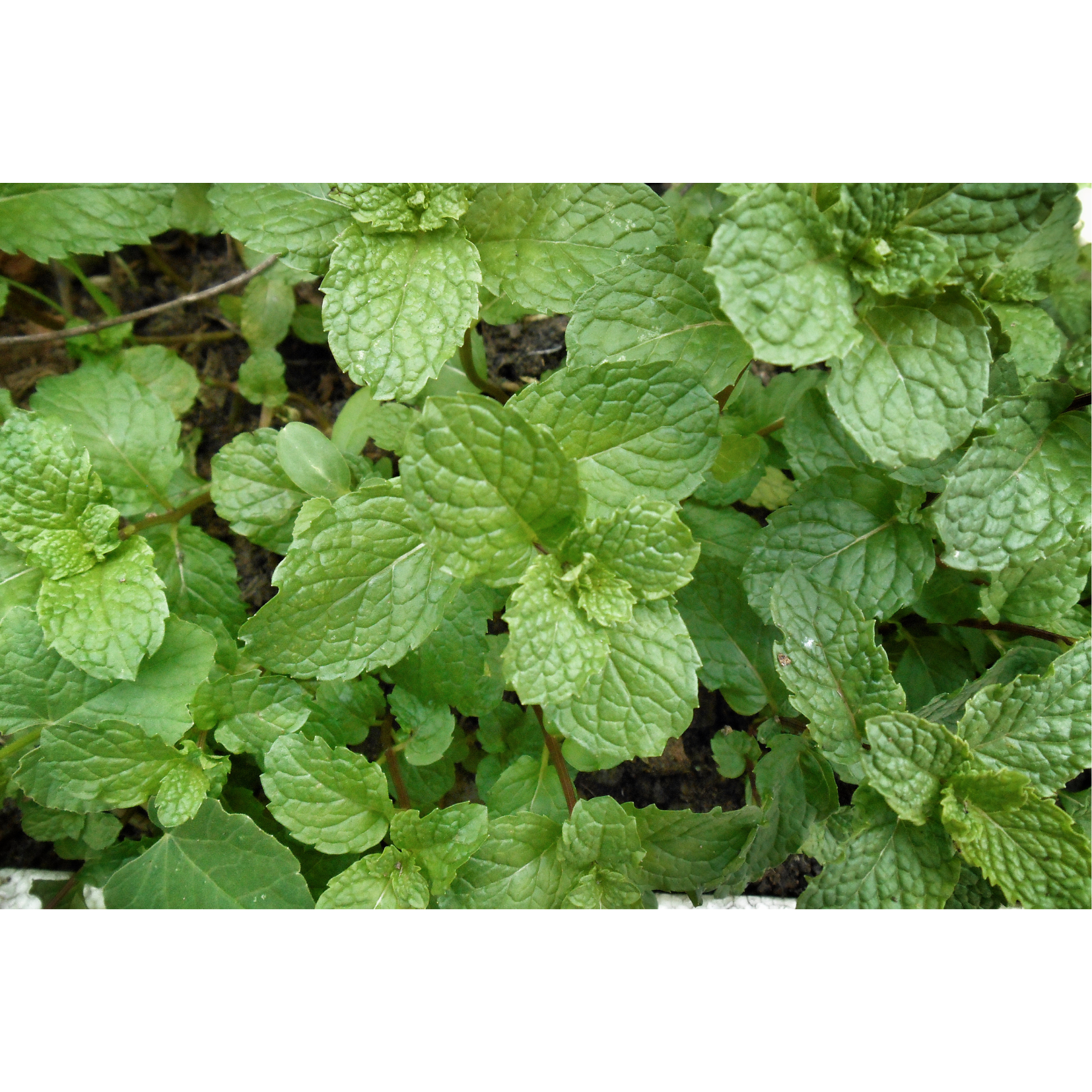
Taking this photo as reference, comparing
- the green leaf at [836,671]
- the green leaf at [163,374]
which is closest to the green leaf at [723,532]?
the green leaf at [836,671]

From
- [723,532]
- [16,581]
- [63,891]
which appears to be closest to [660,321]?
[723,532]

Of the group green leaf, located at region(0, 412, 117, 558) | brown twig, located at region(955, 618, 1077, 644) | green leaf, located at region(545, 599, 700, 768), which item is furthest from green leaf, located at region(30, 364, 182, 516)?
brown twig, located at region(955, 618, 1077, 644)

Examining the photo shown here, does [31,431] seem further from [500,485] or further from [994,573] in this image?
[994,573]

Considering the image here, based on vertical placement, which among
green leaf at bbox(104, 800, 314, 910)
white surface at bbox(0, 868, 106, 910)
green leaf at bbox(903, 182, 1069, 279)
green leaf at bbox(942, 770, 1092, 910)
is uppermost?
green leaf at bbox(903, 182, 1069, 279)

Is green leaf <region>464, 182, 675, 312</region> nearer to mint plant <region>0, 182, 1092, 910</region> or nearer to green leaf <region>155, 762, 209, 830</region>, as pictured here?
mint plant <region>0, 182, 1092, 910</region>

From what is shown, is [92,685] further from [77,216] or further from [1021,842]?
[1021,842]

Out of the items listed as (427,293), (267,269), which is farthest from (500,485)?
(267,269)
